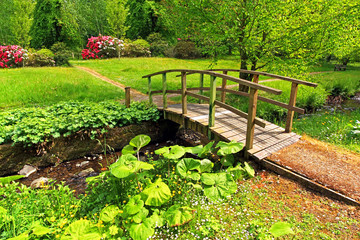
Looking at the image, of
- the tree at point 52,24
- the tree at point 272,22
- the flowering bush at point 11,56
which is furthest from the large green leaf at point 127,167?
the tree at point 52,24

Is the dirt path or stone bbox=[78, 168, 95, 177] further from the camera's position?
stone bbox=[78, 168, 95, 177]

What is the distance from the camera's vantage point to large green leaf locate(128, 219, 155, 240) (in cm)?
269

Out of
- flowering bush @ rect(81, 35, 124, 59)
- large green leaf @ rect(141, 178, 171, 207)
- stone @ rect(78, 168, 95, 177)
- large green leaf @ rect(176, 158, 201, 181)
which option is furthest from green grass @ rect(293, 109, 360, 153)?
flowering bush @ rect(81, 35, 124, 59)

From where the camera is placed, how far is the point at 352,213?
10.4 ft

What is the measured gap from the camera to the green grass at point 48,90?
8.54m

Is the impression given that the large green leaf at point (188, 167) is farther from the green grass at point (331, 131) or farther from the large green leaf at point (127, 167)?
the green grass at point (331, 131)

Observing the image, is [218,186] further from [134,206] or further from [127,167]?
[127,167]

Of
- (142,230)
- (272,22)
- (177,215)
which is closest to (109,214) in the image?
(142,230)

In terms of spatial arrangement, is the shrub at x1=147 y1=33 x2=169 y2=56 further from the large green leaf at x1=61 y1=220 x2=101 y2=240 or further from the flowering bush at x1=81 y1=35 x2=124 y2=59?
the large green leaf at x1=61 y1=220 x2=101 y2=240

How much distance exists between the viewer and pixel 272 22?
282 inches

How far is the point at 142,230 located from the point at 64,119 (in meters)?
4.52

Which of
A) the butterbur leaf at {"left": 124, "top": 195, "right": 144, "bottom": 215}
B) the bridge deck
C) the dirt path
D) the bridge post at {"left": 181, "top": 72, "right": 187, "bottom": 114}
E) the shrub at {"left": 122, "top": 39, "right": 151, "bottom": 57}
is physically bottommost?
the dirt path

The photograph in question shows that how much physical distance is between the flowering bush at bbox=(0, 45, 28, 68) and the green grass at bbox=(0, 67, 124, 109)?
172 inches

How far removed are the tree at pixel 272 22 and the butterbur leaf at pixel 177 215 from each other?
6003 mm
